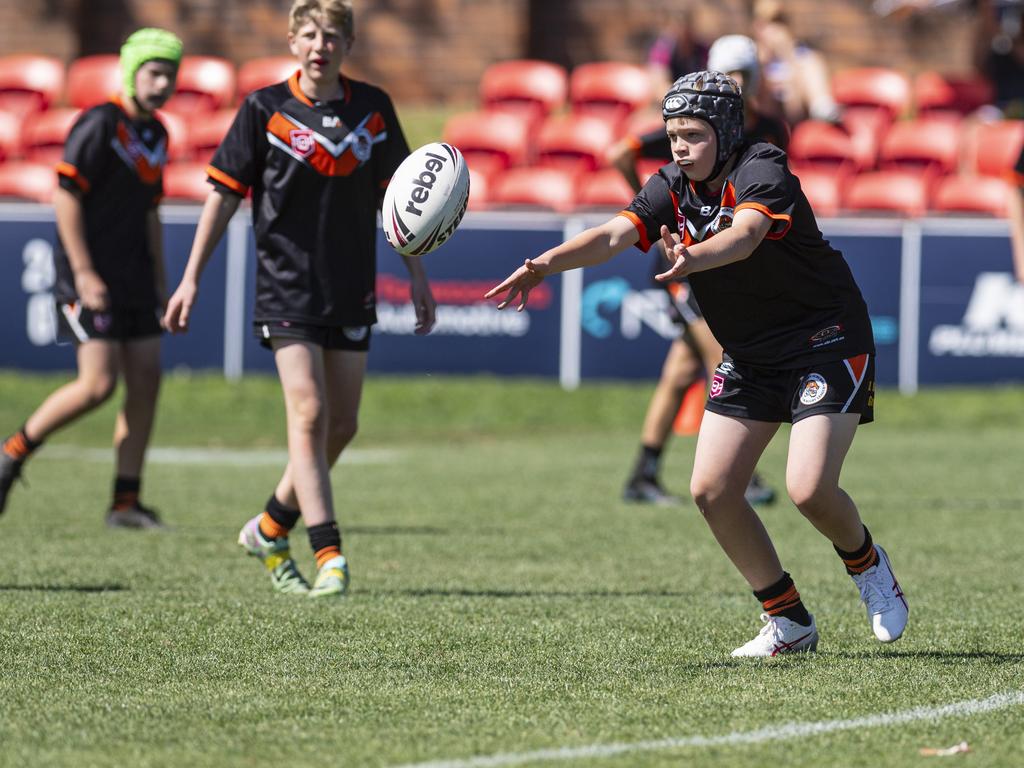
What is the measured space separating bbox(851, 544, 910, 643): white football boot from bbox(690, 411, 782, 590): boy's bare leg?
0.99 feet

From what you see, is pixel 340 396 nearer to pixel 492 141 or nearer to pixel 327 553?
pixel 327 553

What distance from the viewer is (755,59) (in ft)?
29.2

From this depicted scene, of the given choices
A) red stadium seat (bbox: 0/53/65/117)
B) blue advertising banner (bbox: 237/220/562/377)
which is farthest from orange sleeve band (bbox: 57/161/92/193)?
red stadium seat (bbox: 0/53/65/117)

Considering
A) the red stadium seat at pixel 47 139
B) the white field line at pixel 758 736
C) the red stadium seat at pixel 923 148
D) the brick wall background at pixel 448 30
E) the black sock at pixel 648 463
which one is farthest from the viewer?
the brick wall background at pixel 448 30

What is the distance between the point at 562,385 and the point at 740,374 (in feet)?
32.9

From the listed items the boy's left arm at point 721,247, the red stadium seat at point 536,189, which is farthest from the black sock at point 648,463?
the red stadium seat at point 536,189

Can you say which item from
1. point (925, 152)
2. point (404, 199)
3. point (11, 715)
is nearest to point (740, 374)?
point (404, 199)

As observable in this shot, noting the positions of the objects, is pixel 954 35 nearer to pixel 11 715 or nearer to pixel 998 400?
pixel 998 400

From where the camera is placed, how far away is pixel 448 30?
69.3 ft

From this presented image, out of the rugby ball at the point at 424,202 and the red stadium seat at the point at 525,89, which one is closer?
the rugby ball at the point at 424,202

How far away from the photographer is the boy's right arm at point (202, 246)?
6.52m

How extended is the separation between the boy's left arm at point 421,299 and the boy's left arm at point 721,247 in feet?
6.26

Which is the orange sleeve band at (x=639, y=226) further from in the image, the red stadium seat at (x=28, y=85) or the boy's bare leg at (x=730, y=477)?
the red stadium seat at (x=28, y=85)

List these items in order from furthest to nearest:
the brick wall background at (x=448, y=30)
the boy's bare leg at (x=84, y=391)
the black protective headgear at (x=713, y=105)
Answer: the brick wall background at (x=448, y=30) < the boy's bare leg at (x=84, y=391) < the black protective headgear at (x=713, y=105)
